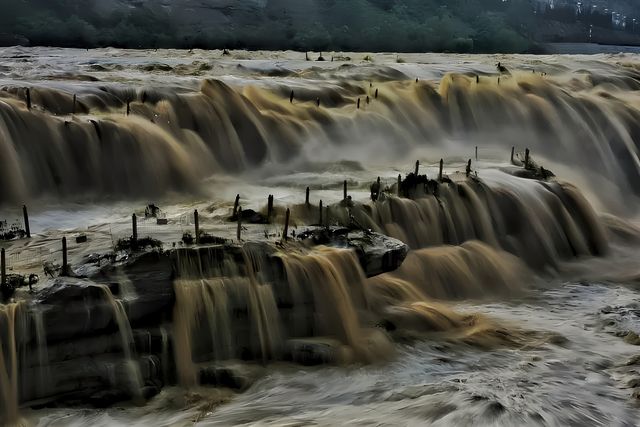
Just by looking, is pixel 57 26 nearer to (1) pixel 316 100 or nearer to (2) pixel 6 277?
(1) pixel 316 100

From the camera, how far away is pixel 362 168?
13508 millimetres

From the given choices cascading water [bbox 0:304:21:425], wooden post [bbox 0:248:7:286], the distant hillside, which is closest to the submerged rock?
wooden post [bbox 0:248:7:286]

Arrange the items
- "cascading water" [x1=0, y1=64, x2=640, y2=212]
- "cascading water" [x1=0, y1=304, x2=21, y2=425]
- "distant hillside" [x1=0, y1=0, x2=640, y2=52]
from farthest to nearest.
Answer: "distant hillside" [x1=0, y1=0, x2=640, y2=52]
"cascading water" [x1=0, y1=64, x2=640, y2=212]
"cascading water" [x1=0, y1=304, x2=21, y2=425]

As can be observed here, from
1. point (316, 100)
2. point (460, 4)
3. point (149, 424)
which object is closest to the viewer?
point (149, 424)

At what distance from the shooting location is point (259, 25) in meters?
41.2

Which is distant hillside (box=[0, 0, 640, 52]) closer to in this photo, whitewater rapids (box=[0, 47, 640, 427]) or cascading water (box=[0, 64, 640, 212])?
whitewater rapids (box=[0, 47, 640, 427])

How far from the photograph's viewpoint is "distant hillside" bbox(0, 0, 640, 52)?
34.6 metres

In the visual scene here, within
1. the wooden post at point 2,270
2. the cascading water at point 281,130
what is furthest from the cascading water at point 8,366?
the cascading water at point 281,130

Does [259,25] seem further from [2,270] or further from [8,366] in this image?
[8,366]

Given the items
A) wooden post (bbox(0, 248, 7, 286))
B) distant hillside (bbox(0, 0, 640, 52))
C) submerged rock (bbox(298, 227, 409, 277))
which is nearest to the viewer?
wooden post (bbox(0, 248, 7, 286))

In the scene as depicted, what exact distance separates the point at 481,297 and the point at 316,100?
7.05m

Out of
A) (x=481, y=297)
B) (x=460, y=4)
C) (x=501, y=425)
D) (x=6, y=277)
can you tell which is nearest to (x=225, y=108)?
(x=481, y=297)

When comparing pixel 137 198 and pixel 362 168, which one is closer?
pixel 137 198

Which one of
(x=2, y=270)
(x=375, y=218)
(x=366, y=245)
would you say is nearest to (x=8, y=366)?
(x=2, y=270)
